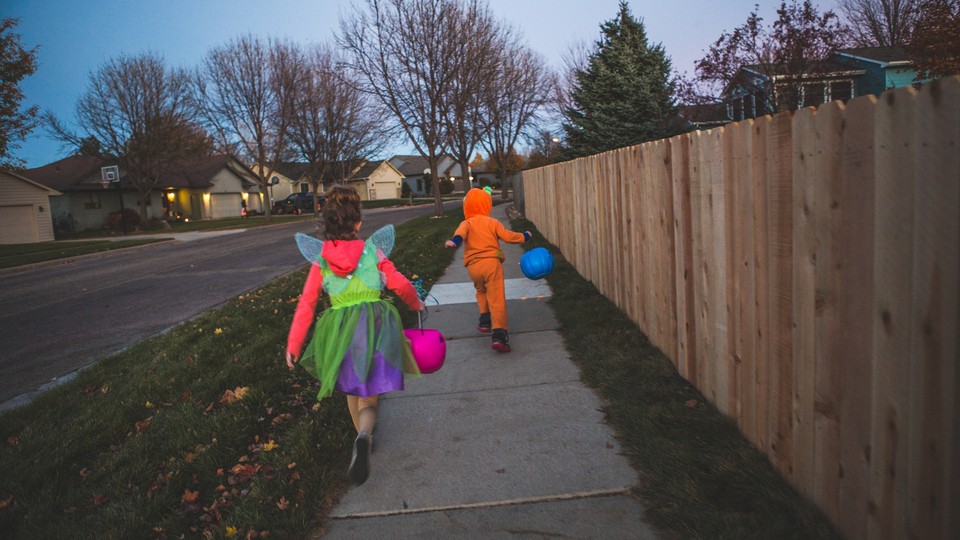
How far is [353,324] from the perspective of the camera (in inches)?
139

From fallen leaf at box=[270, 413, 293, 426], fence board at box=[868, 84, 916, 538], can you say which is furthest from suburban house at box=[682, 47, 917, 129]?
fence board at box=[868, 84, 916, 538]

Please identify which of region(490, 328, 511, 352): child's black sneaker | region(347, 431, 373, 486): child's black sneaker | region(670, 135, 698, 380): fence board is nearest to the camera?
region(347, 431, 373, 486): child's black sneaker

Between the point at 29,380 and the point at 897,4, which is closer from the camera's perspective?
the point at 29,380

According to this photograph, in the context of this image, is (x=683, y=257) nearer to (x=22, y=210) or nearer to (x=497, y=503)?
(x=497, y=503)

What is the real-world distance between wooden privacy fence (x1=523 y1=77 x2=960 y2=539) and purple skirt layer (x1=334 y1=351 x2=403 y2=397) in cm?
191

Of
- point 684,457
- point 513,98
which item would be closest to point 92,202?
point 513,98

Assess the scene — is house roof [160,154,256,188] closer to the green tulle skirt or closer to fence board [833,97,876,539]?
the green tulle skirt

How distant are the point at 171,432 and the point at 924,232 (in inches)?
173

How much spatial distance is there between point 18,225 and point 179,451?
1406 inches

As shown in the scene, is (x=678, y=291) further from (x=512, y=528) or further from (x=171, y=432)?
(x=171, y=432)

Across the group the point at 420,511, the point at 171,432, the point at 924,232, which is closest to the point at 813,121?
the point at 924,232

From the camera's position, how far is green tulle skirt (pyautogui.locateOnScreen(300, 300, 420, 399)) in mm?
3484

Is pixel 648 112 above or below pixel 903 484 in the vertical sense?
above

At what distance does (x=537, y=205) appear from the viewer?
16781 mm
